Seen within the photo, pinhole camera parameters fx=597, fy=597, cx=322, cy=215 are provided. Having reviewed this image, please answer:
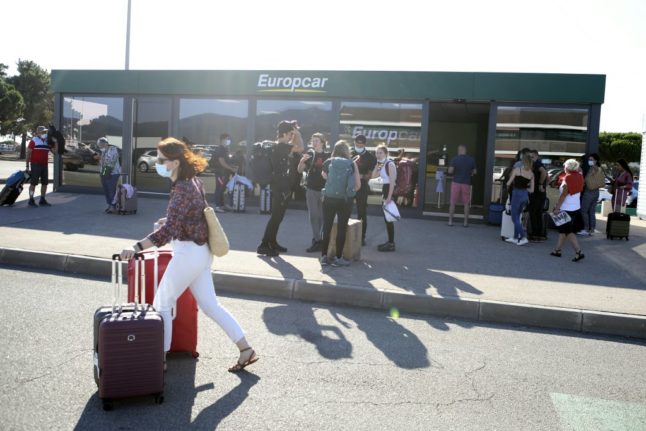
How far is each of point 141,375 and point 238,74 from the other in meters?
12.8

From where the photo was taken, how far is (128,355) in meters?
3.80

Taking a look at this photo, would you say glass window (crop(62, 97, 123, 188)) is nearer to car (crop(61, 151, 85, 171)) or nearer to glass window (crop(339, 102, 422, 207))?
car (crop(61, 151, 85, 171))

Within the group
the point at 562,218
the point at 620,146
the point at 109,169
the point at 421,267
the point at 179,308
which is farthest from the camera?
the point at 620,146

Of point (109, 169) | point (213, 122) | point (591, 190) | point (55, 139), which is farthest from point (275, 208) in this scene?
point (55, 139)

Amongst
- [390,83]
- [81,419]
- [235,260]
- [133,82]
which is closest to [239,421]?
[81,419]

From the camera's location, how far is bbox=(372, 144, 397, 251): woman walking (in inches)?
376

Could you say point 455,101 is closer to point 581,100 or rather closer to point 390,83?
point 390,83

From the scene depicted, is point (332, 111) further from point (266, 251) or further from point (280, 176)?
point (266, 251)

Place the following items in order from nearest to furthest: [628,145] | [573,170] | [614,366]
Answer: [614,366] < [573,170] < [628,145]

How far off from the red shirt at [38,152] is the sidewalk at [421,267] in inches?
46.0

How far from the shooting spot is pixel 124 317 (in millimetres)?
3842

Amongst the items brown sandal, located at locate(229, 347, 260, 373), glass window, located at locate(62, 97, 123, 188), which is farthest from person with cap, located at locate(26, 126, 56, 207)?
brown sandal, located at locate(229, 347, 260, 373)

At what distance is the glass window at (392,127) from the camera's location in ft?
48.6

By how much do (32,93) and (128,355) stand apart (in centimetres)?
6406
